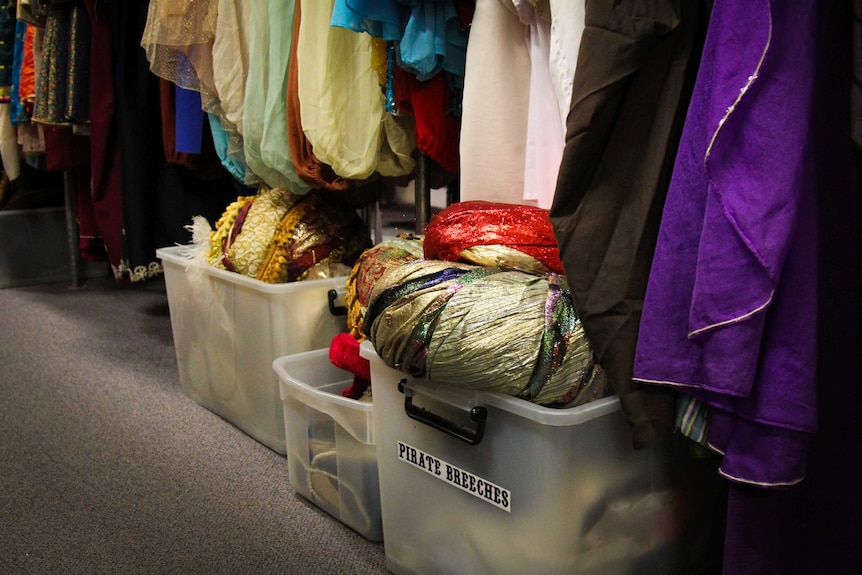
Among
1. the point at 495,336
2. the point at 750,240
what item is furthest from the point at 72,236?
the point at 750,240

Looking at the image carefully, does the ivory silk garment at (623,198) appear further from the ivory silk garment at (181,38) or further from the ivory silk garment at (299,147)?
the ivory silk garment at (181,38)

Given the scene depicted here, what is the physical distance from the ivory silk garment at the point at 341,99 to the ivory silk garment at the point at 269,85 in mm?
82

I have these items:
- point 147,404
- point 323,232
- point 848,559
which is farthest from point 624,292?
point 147,404

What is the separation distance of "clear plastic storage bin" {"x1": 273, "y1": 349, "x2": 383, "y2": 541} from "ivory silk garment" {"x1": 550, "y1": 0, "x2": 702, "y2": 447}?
51cm

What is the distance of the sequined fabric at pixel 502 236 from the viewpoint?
1100 mm

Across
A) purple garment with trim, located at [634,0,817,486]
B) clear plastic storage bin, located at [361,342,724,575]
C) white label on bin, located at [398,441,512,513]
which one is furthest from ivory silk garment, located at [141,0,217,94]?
purple garment with trim, located at [634,0,817,486]

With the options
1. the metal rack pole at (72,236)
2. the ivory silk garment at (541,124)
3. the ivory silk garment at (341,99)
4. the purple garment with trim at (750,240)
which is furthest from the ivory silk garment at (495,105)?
the metal rack pole at (72,236)

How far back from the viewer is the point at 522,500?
1003mm

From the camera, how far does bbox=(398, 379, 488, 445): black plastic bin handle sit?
100cm

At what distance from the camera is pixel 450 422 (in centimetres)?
106

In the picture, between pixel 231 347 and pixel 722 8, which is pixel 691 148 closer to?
pixel 722 8

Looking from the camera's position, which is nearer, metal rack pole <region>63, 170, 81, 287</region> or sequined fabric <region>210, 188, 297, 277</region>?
sequined fabric <region>210, 188, 297, 277</region>

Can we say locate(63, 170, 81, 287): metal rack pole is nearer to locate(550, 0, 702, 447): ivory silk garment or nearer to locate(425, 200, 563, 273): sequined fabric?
locate(425, 200, 563, 273): sequined fabric

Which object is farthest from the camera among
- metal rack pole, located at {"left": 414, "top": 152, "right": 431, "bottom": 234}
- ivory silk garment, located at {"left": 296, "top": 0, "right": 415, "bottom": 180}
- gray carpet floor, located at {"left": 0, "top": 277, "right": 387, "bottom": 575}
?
metal rack pole, located at {"left": 414, "top": 152, "right": 431, "bottom": 234}
